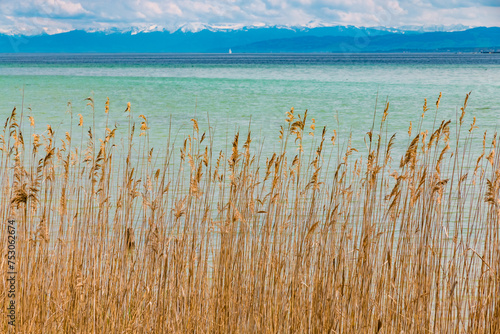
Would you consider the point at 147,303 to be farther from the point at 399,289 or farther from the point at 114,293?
the point at 399,289

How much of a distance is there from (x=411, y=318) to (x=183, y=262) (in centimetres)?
153

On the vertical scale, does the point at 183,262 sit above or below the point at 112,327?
above

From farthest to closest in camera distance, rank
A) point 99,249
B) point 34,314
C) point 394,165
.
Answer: point 394,165 → point 99,249 → point 34,314

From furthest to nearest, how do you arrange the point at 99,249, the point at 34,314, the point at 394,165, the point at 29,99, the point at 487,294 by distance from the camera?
the point at 29,99 → the point at 394,165 → the point at 99,249 → the point at 487,294 → the point at 34,314

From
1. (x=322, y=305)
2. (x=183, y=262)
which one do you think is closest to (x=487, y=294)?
(x=322, y=305)

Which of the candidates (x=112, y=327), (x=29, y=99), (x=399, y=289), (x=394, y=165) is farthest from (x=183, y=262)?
(x=29, y=99)

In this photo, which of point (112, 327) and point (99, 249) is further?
point (99, 249)

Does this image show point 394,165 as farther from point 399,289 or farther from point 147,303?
point 147,303

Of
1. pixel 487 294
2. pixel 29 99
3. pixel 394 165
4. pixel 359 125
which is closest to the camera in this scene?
pixel 487 294

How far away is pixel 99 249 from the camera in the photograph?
13.1ft

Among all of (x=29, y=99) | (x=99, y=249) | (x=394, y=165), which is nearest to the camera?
(x=99, y=249)

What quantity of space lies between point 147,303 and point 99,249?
26.7 inches

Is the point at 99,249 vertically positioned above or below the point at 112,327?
above

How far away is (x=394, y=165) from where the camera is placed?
39.0ft
